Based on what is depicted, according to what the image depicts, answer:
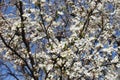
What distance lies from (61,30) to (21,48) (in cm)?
139

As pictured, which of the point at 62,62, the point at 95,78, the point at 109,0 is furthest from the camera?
the point at 109,0

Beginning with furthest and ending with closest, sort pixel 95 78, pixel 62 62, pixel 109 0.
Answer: pixel 109 0, pixel 95 78, pixel 62 62

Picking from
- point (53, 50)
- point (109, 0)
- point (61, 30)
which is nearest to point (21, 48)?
point (61, 30)

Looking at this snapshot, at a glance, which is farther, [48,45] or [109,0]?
[109,0]

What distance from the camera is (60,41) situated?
32.5 ft

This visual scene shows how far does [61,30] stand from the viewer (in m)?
11.5

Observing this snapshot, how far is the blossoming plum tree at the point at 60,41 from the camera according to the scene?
9320 mm

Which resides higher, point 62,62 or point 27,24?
point 27,24

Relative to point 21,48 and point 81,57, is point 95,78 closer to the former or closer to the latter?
point 81,57

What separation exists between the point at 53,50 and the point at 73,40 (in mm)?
575

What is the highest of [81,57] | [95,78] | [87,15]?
[87,15]

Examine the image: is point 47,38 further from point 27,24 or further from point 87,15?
point 87,15

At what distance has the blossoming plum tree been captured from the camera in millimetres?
9320

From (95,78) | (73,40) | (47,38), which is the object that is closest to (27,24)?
(47,38)
